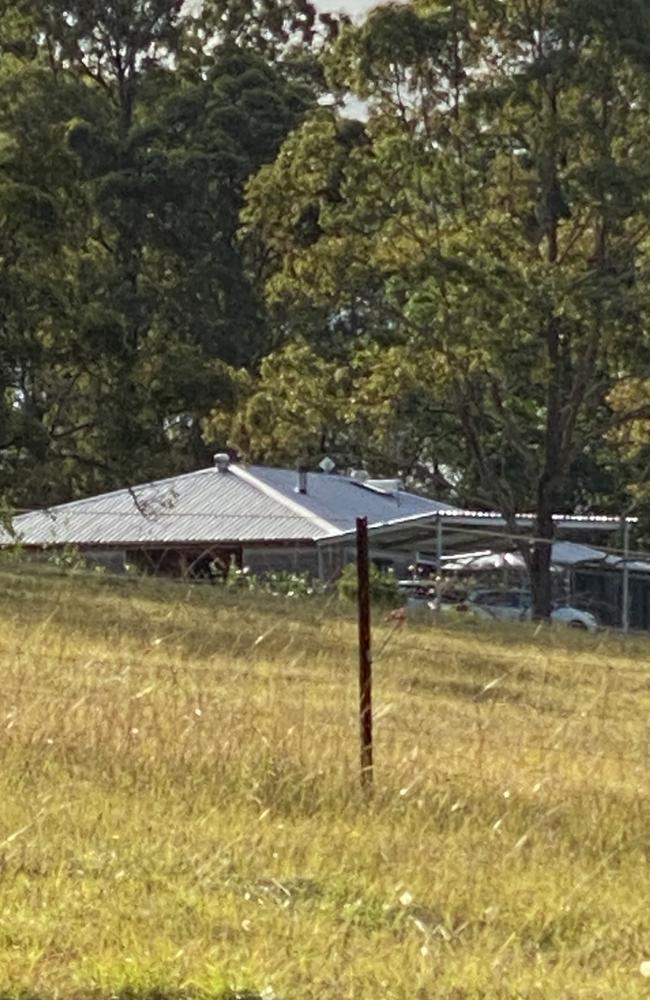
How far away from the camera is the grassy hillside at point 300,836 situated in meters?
5.77

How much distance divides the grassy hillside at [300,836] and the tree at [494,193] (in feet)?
46.2

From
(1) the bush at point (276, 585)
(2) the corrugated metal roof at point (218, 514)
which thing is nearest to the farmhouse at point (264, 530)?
(2) the corrugated metal roof at point (218, 514)

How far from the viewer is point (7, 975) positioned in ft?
17.5

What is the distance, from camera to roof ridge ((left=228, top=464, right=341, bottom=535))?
37.6 metres

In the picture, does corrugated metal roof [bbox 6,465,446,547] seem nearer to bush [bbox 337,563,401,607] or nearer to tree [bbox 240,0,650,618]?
tree [bbox 240,0,650,618]

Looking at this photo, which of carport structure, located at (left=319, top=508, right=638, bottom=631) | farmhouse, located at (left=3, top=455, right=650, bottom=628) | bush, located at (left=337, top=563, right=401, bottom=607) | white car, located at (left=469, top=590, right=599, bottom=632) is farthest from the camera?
farmhouse, located at (left=3, top=455, right=650, bottom=628)

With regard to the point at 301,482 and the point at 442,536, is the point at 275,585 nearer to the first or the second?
the point at 442,536

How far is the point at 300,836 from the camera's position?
25.2 feet

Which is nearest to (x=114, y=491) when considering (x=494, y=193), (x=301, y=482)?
(x=301, y=482)

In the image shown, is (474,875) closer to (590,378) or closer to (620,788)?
(620,788)

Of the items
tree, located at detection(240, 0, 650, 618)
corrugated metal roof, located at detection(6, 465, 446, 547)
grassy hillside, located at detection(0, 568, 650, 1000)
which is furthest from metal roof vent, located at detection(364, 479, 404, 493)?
grassy hillside, located at detection(0, 568, 650, 1000)

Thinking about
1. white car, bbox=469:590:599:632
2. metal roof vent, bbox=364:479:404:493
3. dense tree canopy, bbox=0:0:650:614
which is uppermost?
dense tree canopy, bbox=0:0:650:614

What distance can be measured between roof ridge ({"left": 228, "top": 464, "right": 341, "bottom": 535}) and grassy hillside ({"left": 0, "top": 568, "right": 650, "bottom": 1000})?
23609 mm

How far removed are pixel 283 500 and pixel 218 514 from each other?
1308mm
